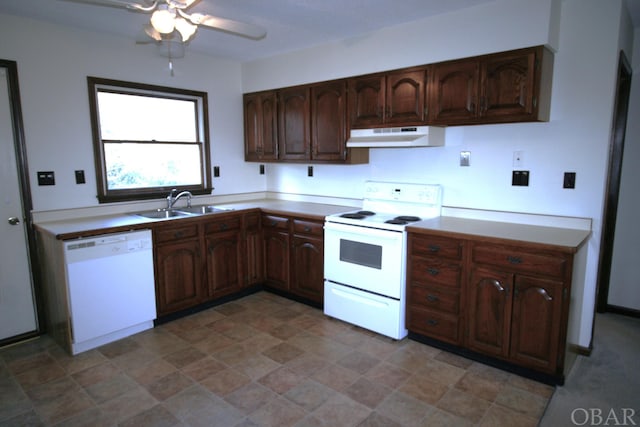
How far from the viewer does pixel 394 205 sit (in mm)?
3586

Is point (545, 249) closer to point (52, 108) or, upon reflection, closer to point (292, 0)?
point (292, 0)

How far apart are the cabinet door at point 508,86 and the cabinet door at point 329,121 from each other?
4.13ft

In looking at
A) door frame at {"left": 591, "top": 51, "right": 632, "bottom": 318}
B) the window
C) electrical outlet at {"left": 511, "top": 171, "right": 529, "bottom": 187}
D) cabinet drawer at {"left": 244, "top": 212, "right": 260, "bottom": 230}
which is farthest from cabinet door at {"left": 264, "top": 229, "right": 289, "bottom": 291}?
door frame at {"left": 591, "top": 51, "right": 632, "bottom": 318}

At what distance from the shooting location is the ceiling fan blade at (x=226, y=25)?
87.6 inches

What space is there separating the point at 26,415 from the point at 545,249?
3129 mm

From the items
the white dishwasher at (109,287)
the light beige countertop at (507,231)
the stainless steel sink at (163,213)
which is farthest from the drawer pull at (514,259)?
the stainless steel sink at (163,213)

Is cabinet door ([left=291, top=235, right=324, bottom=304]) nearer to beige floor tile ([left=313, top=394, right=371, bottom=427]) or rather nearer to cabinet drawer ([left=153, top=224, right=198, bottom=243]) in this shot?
cabinet drawer ([left=153, top=224, right=198, bottom=243])

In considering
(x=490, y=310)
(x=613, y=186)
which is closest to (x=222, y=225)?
(x=490, y=310)

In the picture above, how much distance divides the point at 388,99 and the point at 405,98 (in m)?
0.16

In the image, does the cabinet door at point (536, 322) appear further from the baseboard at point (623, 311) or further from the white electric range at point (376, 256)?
the baseboard at point (623, 311)

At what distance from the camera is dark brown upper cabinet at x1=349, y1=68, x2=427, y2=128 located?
3.12m

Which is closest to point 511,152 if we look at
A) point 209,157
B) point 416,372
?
point 416,372

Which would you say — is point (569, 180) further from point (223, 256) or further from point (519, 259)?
point (223, 256)

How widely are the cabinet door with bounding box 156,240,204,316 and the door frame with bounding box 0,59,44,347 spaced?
93cm
